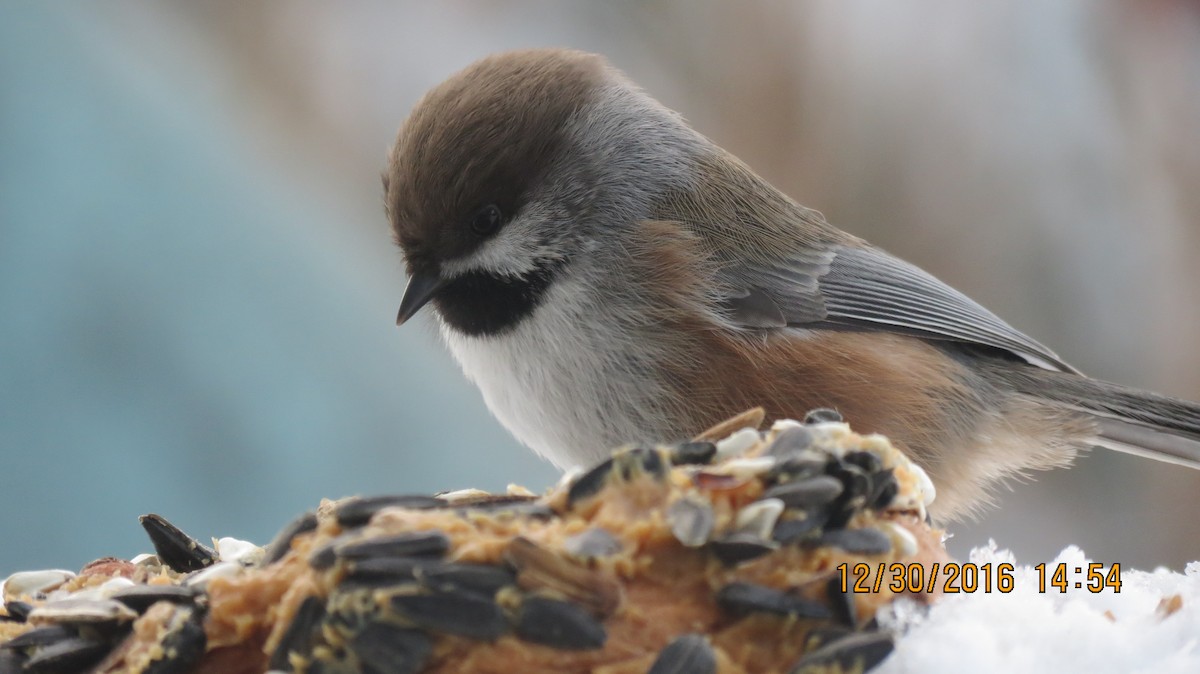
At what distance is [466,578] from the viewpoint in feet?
1.59

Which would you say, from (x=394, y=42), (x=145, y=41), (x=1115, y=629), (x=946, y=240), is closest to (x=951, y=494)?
(x=1115, y=629)

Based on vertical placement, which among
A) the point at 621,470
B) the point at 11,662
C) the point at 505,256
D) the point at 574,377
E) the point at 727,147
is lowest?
the point at 11,662

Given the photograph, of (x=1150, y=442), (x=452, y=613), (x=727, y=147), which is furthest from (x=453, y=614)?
(x=727, y=147)

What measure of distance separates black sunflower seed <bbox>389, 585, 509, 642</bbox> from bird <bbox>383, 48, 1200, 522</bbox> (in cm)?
50

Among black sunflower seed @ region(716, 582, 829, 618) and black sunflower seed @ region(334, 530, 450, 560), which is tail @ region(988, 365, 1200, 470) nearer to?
black sunflower seed @ region(716, 582, 829, 618)

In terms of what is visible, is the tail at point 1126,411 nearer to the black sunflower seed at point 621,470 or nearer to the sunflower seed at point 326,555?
the black sunflower seed at point 621,470

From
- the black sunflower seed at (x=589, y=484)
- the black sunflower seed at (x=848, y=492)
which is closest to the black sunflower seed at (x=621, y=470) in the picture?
the black sunflower seed at (x=589, y=484)

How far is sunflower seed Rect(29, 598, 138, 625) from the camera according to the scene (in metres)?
0.58

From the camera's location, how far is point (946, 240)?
2.11 meters

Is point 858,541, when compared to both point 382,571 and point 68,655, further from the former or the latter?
point 68,655

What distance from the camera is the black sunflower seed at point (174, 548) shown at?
2.54 ft

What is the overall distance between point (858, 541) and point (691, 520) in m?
0.10
